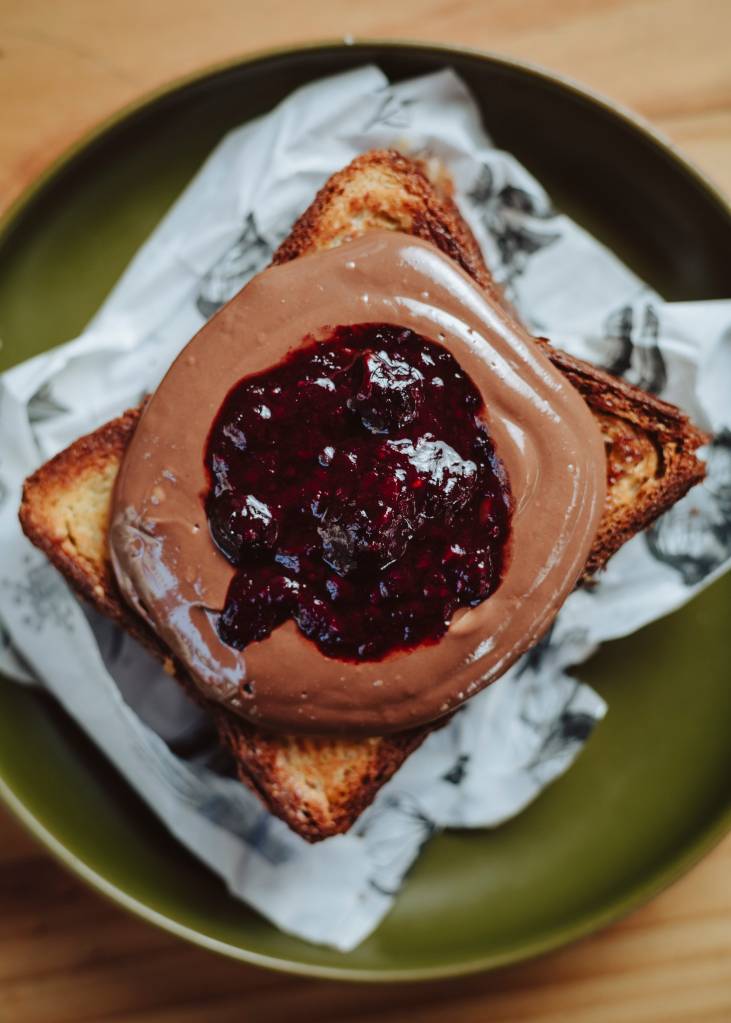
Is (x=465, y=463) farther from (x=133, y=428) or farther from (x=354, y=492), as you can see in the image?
(x=133, y=428)

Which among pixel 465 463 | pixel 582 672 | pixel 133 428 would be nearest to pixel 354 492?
pixel 465 463

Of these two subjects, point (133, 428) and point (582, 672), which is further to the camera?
point (582, 672)

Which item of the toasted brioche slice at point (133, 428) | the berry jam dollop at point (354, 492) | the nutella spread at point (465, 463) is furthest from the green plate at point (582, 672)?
the berry jam dollop at point (354, 492)

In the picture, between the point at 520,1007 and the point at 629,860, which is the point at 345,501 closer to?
the point at 629,860

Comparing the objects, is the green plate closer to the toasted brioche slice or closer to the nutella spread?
the toasted brioche slice

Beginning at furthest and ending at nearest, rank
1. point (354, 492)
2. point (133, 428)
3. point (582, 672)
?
point (582, 672), point (133, 428), point (354, 492)

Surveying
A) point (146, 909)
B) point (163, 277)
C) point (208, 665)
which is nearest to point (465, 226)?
point (163, 277)

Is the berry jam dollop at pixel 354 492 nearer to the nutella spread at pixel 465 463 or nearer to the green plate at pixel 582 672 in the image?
the nutella spread at pixel 465 463
